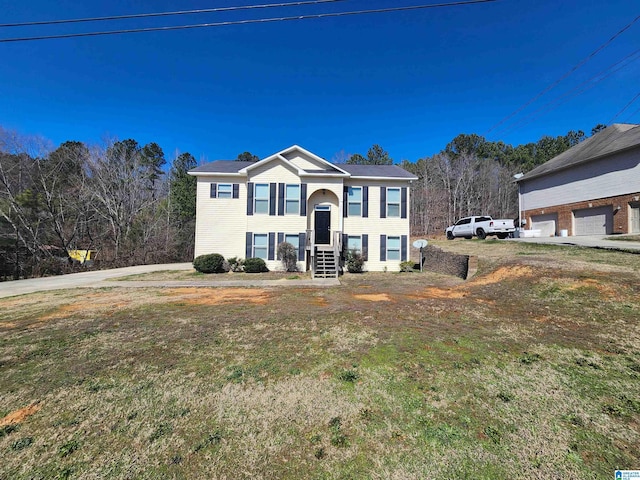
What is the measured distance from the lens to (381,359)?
4.05 m

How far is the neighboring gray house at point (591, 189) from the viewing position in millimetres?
17125

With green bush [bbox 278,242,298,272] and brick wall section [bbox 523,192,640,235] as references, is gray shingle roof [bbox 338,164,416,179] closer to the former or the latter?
green bush [bbox 278,242,298,272]

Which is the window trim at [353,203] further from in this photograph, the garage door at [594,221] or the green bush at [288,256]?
the garage door at [594,221]

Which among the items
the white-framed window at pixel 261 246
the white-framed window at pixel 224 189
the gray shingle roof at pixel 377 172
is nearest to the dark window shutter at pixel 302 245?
the white-framed window at pixel 261 246

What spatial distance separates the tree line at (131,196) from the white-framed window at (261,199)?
13.0 m

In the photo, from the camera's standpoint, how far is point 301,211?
15.9m

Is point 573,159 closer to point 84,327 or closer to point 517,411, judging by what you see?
point 517,411

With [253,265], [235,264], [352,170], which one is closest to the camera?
[253,265]

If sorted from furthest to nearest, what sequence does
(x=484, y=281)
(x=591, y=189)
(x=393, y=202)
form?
(x=591, y=189) → (x=393, y=202) → (x=484, y=281)

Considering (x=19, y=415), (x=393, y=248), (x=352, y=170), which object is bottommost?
(x=19, y=415)

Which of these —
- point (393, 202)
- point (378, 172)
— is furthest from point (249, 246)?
point (378, 172)

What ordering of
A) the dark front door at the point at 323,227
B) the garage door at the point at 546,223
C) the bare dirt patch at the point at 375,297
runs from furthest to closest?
the garage door at the point at 546,223 < the dark front door at the point at 323,227 < the bare dirt patch at the point at 375,297

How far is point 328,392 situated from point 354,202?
45.7 ft

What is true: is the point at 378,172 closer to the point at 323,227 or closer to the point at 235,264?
the point at 323,227
